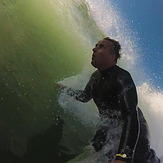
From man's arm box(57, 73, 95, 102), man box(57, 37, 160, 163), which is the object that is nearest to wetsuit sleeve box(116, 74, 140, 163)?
man box(57, 37, 160, 163)

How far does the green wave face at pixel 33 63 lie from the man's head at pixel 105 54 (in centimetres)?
104

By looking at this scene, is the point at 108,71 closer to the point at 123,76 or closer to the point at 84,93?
the point at 123,76

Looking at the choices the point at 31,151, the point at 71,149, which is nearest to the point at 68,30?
the point at 71,149

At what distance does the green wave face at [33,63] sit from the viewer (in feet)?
12.2

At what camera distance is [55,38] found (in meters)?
7.97

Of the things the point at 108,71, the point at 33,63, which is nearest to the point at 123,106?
the point at 108,71

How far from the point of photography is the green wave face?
371cm

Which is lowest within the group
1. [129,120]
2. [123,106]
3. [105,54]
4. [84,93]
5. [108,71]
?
[129,120]

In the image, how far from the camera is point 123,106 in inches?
143

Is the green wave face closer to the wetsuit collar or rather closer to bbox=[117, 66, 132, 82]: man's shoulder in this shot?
the wetsuit collar

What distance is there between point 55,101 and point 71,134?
0.69 m

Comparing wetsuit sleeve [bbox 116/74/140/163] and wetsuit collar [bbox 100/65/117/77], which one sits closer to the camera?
wetsuit sleeve [bbox 116/74/140/163]

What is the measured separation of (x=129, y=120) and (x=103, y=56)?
39.3 inches

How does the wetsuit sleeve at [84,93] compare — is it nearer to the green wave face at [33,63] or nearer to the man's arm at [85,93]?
the man's arm at [85,93]
